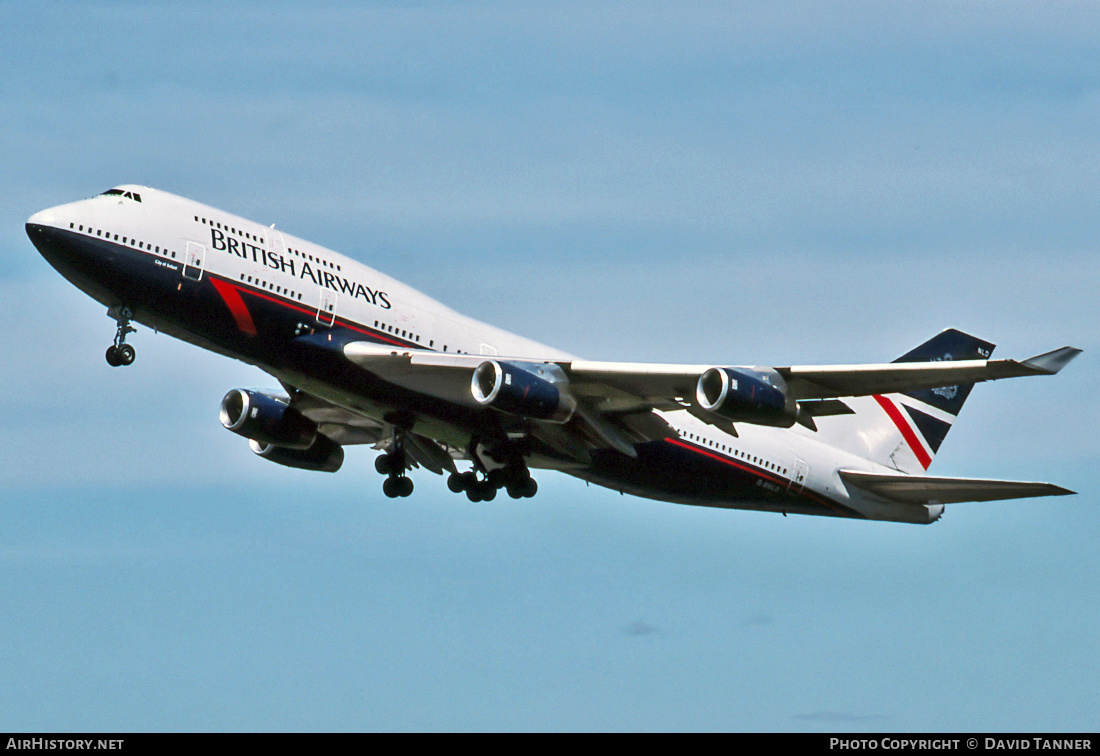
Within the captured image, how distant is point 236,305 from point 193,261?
1522 millimetres

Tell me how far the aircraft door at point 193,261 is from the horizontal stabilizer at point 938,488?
836 inches

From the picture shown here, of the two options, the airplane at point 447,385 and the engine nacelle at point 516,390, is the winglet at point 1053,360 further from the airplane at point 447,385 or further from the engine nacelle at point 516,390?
the engine nacelle at point 516,390

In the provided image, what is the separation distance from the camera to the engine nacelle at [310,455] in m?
46.9

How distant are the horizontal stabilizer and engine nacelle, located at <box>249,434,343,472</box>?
16063 mm

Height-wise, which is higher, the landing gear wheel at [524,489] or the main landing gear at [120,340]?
the main landing gear at [120,340]

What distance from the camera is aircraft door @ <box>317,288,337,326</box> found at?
39125mm

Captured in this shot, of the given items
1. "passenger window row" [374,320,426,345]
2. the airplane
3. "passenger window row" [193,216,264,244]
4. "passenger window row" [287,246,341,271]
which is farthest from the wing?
"passenger window row" [193,216,264,244]

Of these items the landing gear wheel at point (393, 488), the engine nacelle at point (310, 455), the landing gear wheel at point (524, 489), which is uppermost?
the engine nacelle at point (310, 455)

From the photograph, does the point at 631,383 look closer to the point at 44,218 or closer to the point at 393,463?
the point at 393,463

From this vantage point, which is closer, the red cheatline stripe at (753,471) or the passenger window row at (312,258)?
the passenger window row at (312,258)

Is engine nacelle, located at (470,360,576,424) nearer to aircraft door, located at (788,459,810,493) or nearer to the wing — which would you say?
the wing

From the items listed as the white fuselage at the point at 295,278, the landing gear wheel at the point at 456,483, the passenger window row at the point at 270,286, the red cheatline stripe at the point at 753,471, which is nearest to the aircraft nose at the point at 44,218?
the white fuselage at the point at 295,278

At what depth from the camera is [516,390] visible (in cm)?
3825
